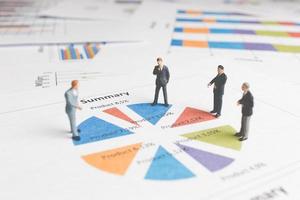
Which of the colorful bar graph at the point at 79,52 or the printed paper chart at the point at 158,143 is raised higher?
the colorful bar graph at the point at 79,52

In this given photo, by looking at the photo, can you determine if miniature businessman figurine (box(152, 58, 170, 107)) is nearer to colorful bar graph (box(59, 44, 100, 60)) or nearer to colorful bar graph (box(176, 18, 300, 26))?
colorful bar graph (box(59, 44, 100, 60))

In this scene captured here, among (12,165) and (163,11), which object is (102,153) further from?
(163,11)

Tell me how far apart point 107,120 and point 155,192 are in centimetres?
74

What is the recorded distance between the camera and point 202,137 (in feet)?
6.56

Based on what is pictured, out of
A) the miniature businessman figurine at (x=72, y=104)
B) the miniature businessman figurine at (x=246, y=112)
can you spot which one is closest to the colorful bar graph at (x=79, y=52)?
the miniature businessman figurine at (x=72, y=104)

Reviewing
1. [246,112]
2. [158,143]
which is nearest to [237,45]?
[246,112]

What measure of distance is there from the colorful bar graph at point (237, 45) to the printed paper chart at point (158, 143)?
4.61ft

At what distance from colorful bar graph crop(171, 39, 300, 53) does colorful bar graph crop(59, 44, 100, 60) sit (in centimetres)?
81

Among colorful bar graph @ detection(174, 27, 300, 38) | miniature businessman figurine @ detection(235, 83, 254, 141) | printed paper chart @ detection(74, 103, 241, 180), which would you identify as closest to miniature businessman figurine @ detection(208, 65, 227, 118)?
printed paper chart @ detection(74, 103, 241, 180)

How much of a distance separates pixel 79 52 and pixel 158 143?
1.73m

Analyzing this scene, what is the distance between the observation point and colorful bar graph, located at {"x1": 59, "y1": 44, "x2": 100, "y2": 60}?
3.23 metres

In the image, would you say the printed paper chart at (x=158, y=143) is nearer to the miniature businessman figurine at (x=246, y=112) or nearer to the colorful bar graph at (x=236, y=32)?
the miniature businessman figurine at (x=246, y=112)

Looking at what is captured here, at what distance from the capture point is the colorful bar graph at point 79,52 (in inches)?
127

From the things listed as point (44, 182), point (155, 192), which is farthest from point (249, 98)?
point (44, 182)
